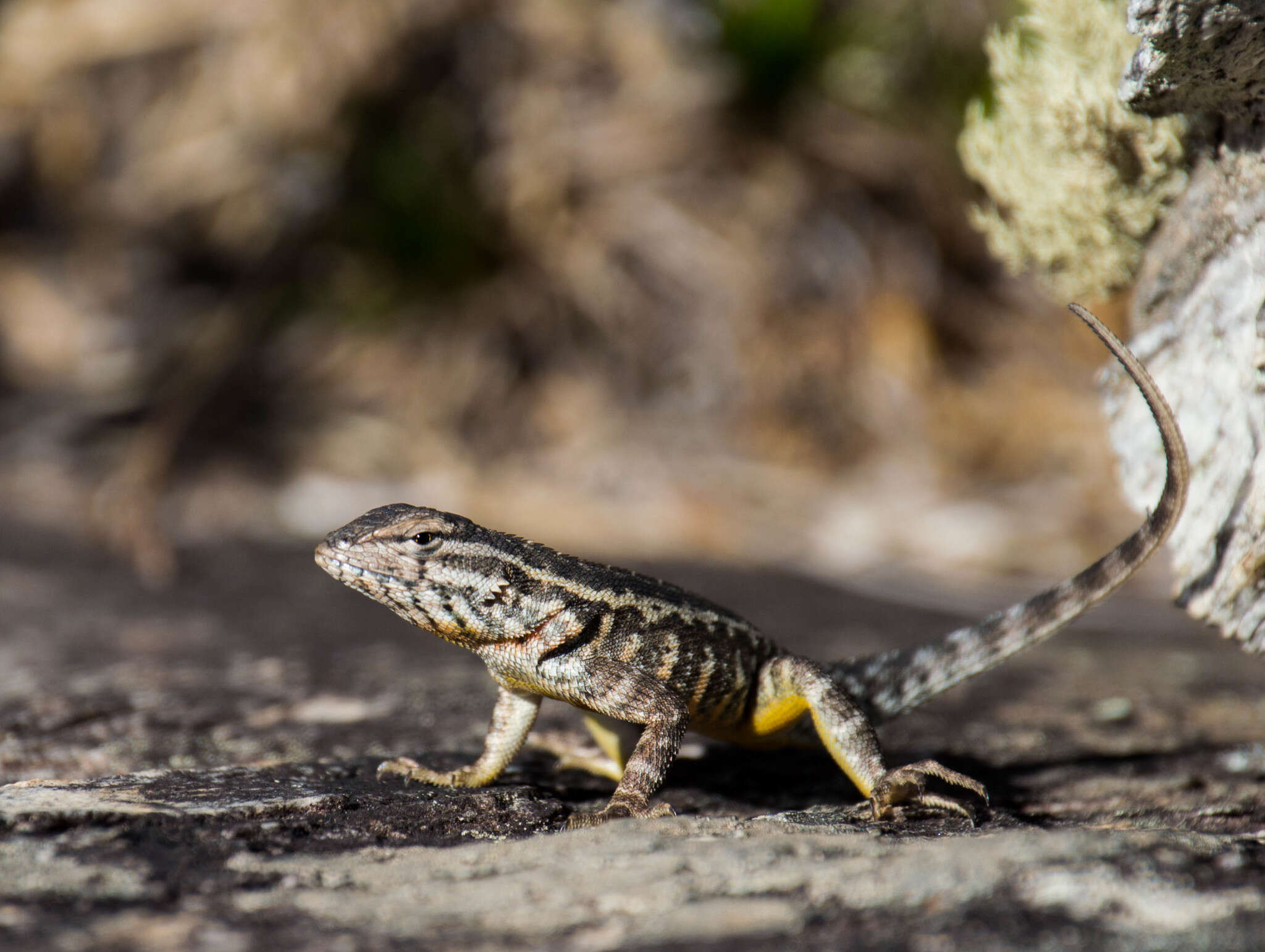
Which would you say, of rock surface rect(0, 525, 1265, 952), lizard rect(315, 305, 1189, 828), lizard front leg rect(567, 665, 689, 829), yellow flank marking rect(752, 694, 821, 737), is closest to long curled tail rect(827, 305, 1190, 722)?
lizard rect(315, 305, 1189, 828)

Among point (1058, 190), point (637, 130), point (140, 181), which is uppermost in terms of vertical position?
point (140, 181)

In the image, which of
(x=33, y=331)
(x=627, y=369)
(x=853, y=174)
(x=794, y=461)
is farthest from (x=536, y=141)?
(x=33, y=331)

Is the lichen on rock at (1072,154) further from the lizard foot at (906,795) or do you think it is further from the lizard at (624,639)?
the lizard foot at (906,795)

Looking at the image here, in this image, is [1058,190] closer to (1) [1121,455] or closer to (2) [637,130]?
(1) [1121,455]

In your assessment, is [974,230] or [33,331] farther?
[33,331]

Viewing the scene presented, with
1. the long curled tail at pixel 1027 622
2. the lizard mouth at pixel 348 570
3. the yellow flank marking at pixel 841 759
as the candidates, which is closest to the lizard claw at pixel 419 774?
the lizard mouth at pixel 348 570

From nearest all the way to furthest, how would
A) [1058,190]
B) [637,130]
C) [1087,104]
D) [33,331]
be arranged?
[1087,104] < [1058,190] < [637,130] < [33,331]

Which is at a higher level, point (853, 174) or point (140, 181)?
point (140, 181)

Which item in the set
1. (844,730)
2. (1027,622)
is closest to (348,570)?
(844,730)
